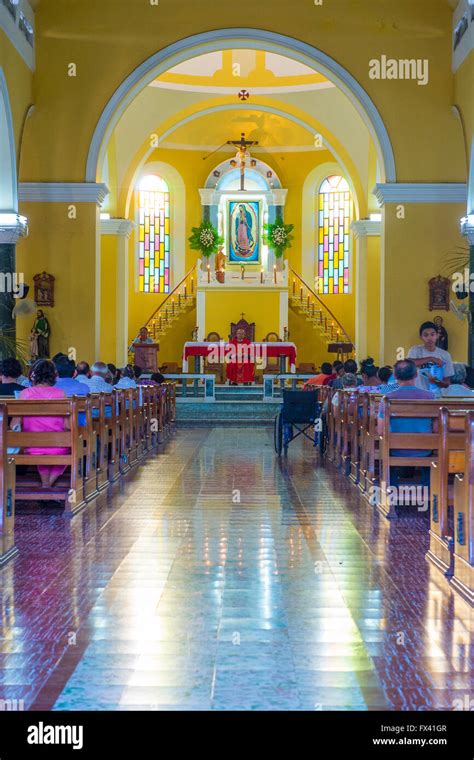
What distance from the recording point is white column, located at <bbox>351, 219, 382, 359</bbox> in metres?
20.6

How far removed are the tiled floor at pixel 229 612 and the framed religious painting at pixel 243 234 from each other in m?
18.5

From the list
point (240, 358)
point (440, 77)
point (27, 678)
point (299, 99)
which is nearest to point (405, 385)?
point (27, 678)

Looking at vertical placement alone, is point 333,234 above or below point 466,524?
above

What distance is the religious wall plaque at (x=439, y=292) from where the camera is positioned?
1550 centimetres

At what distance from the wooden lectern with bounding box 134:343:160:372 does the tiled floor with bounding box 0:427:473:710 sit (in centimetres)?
1303

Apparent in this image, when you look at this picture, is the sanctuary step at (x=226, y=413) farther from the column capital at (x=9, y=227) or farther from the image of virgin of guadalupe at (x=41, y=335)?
the column capital at (x=9, y=227)

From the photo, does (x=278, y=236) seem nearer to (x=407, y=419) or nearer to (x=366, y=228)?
(x=366, y=228)

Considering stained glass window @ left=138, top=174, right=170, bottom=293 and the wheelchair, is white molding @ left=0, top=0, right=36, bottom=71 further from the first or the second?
stained glass window @ left=138, top=174, right=170, bottom=293

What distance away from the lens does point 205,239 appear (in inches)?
963

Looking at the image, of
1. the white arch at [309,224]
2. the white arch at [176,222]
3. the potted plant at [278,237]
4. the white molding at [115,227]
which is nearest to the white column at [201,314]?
the white arch at [176,222]

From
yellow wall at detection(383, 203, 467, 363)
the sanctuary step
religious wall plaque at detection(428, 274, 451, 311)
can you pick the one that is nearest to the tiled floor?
yellow wall at detection(383, 203, 467, 363)

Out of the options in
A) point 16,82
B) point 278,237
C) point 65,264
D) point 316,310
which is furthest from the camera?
point 316,310

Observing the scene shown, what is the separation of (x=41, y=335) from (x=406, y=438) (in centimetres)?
941

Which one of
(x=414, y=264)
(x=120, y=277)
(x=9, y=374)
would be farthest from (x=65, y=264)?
(x=9, y=374)
